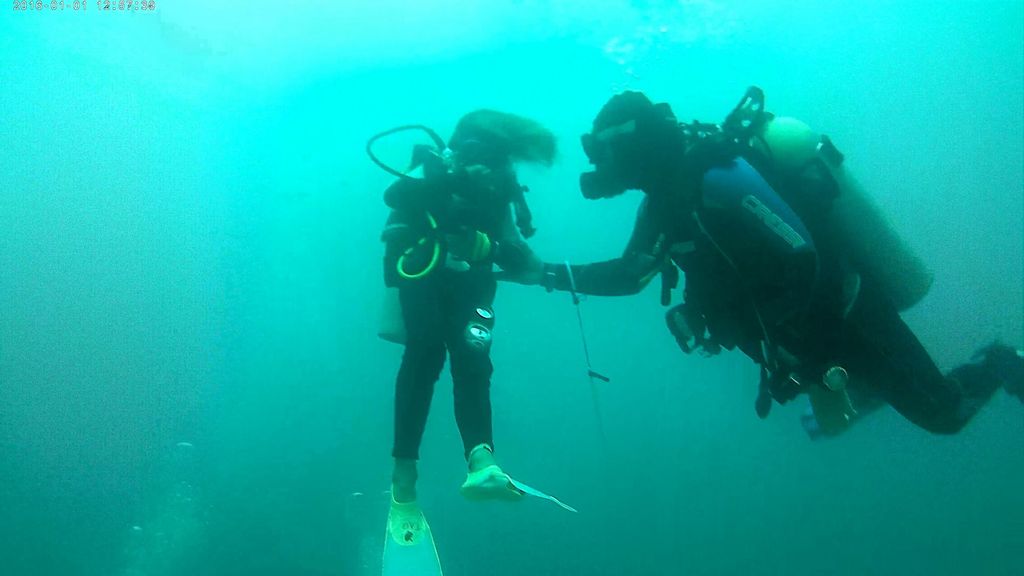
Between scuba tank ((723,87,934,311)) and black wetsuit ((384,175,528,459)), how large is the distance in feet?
5.34

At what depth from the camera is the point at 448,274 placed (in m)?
3.79

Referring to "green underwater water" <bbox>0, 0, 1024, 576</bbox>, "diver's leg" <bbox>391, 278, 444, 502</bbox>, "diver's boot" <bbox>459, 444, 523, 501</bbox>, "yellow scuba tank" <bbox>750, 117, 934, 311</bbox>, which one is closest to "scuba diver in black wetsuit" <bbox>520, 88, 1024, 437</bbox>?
A: "yellow scuba tank" <bbox>750, 117, 934, 311</bbox>

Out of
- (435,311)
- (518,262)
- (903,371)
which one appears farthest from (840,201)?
(435,311)

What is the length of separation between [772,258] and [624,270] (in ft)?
2.90

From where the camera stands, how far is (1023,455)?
18625 mm

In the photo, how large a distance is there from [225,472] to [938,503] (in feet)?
71.1

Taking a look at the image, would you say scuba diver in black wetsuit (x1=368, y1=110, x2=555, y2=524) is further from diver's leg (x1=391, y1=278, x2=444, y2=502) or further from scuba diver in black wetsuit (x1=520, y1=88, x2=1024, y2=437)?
scuba diver in black wetsuit (x1=520, y1=88, x2=1024, y2=437)

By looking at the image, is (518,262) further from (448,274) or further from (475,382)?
(475,382)

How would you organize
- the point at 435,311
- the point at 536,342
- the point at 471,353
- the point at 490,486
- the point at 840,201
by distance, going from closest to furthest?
the point at 490,486, the point at 840,201, the point at 471,353, the point at 435,311, the point at 536,342

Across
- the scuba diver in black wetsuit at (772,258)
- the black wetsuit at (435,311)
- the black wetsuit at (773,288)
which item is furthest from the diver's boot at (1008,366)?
the black wetsuit at (435,311)

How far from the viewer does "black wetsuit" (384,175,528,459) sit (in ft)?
11.3

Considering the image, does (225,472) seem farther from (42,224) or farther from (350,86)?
(350,86)

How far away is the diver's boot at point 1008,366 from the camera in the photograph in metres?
4.12

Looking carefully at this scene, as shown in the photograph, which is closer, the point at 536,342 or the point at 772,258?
the point at 772,258
